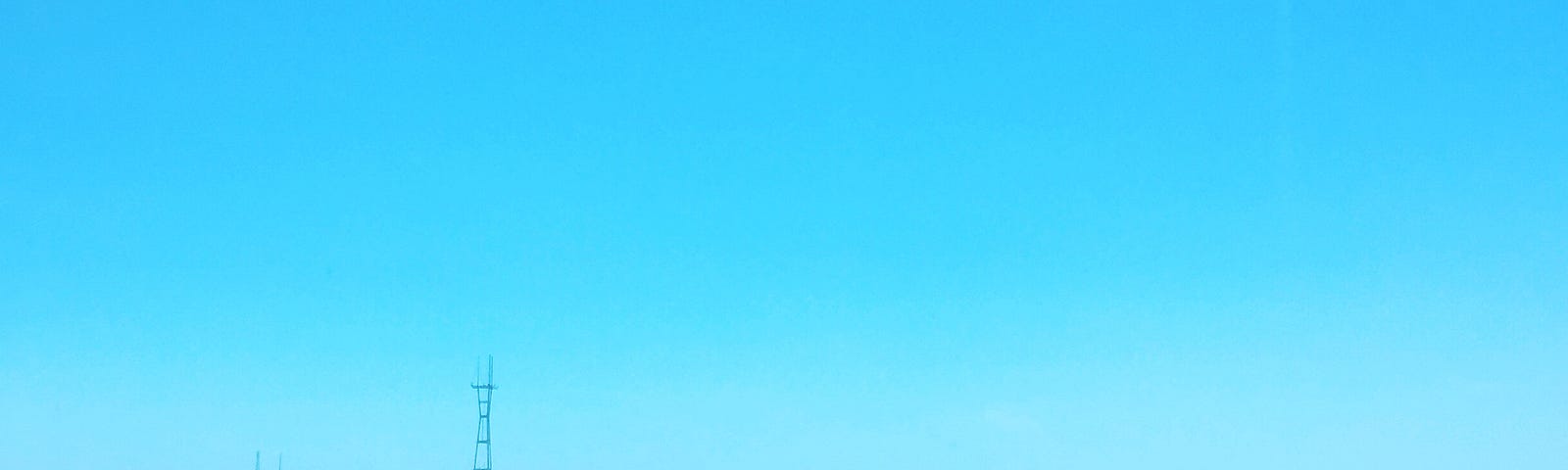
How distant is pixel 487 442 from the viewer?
87.2 metres

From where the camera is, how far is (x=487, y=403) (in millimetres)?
87875

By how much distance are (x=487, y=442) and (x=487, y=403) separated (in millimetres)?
4104
